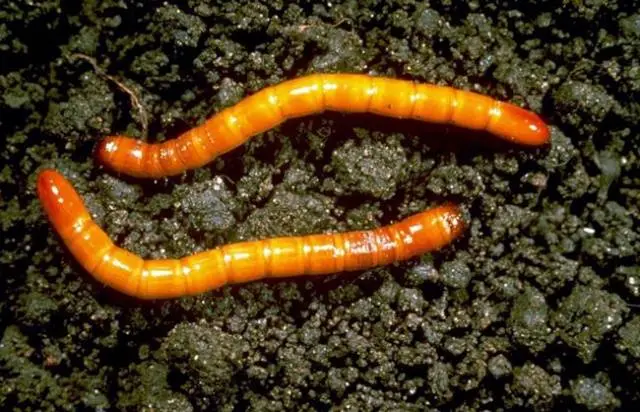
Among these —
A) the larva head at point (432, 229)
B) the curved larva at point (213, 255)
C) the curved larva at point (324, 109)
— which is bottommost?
the curved larva at point (213, 255)

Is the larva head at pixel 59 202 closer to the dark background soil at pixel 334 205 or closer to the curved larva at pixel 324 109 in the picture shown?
the dark background soil at pixel 334 205

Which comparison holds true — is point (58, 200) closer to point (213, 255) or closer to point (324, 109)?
point (213, 255)

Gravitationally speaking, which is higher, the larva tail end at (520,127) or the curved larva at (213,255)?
the larva tail end at (520,127)

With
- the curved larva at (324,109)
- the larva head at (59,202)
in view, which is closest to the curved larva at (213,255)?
the larva head at (59,202)

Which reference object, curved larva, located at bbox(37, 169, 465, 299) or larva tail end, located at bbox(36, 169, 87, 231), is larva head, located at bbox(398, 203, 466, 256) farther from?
larva tail end, located at bbox(36, 169, 87, 231)

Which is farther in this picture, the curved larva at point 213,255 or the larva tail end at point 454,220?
the larva tail end at point 454,220

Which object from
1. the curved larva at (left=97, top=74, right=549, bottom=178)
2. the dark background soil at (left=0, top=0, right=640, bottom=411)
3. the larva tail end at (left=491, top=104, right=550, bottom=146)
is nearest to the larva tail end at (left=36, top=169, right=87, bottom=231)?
the dark background soil at (left=0, top=0, right=640, bottom=411)
